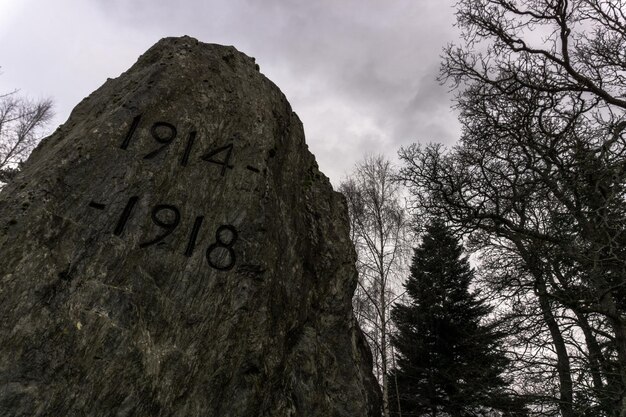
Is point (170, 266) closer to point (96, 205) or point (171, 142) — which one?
point (96, 205)

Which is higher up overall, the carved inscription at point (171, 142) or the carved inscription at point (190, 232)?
the carved inscription at point (171, 142)

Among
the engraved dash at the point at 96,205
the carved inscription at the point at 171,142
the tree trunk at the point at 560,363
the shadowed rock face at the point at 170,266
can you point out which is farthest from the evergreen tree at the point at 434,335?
the engraved dash at the point at 96,205

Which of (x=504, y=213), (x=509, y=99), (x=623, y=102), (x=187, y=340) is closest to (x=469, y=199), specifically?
(x=504, y=213)

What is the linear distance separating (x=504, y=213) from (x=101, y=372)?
6.68m

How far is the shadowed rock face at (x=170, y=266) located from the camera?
8.37 feet

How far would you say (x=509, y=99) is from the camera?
6535 mm

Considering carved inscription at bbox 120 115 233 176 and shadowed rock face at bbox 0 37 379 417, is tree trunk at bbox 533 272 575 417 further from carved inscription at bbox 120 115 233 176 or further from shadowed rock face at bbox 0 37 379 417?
carved inscription at bbox 120 115 233 176

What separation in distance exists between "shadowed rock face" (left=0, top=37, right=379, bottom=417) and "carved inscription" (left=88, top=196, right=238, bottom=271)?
0.01 meters

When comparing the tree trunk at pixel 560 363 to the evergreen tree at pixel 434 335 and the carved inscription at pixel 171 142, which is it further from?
the carved inscription at pixel 171 142

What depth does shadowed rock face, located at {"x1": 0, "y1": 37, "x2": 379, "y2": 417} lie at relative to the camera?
2551 mm

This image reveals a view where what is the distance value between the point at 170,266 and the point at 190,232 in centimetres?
33

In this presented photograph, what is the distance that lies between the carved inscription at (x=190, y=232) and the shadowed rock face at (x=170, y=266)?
0.01 meters

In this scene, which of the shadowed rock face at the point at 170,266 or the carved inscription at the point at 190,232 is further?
the carved inscription at the point at 190,232

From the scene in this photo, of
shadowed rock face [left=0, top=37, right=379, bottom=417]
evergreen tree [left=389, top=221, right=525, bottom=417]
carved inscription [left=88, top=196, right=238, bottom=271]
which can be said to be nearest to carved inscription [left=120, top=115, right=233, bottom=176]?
shadowed rock face [left=0, top=37, right=379, bottom=417]
